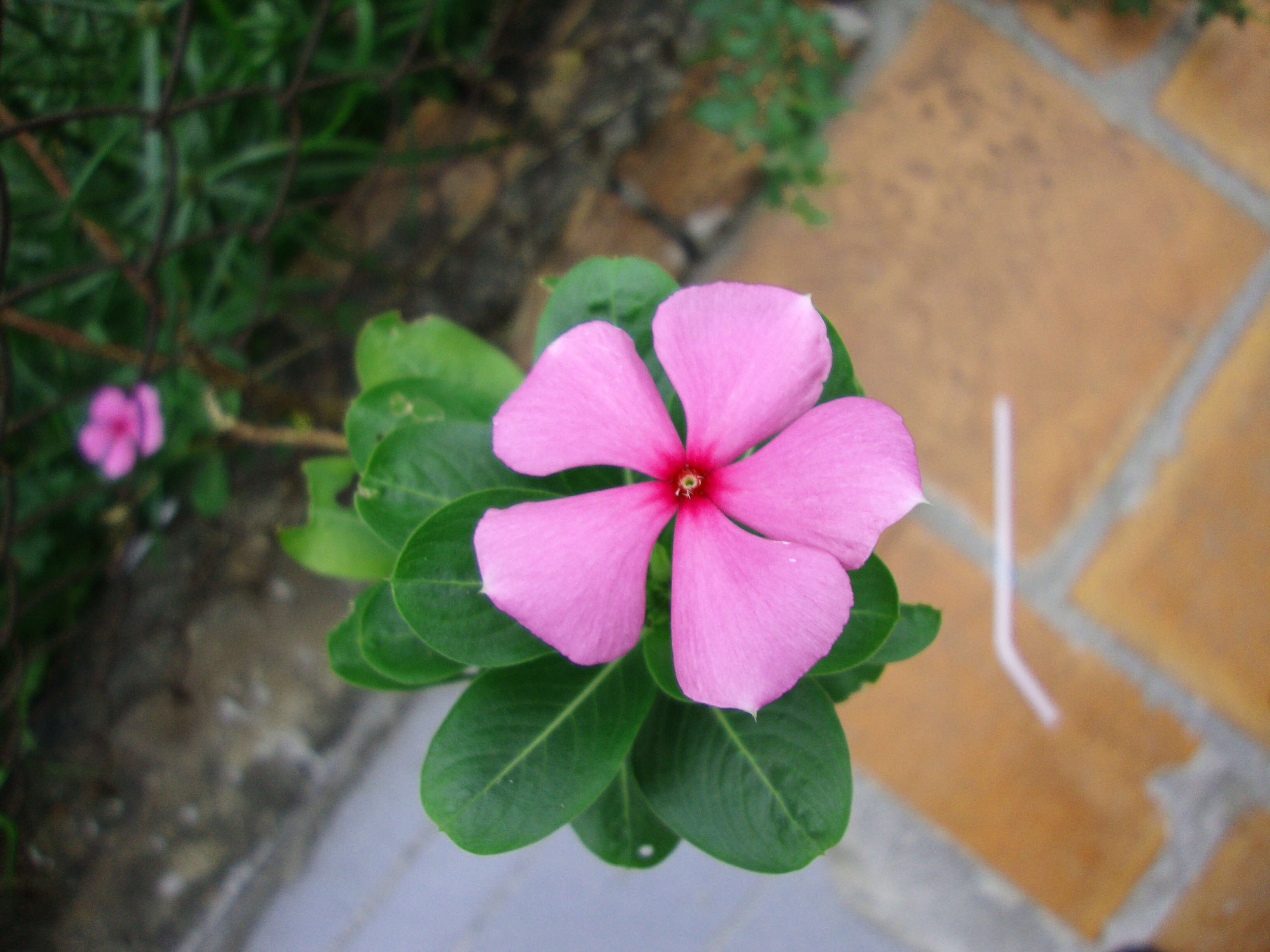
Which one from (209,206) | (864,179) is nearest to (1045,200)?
(864,179)

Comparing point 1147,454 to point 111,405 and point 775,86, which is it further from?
point 111,405

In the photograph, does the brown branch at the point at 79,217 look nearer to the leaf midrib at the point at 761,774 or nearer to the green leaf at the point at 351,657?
the green leaf at the point at 351,657

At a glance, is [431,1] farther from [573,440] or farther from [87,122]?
[573,440]

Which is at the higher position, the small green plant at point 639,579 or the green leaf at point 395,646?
the small green plant at point 639,579

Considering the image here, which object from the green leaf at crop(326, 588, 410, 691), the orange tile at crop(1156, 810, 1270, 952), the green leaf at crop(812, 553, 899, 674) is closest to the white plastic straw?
the orange tile at crop(1156, 810, 1270, 952)

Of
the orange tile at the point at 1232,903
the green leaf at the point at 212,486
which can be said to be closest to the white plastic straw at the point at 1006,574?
the orange tile at the point at 1232,903
